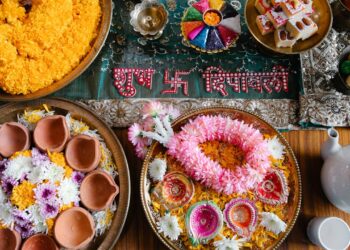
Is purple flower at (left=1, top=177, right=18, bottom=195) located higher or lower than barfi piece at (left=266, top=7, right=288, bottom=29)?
lower

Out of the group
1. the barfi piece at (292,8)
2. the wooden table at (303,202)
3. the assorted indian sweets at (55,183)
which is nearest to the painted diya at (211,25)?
the barfi piece at (292,8)

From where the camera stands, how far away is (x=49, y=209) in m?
1.11

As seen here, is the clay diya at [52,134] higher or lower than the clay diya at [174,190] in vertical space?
higher

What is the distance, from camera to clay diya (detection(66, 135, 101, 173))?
117 centimetres

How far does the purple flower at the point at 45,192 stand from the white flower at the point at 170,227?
12.4 inches

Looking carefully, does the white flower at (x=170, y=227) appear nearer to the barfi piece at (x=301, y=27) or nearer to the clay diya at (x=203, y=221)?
the clay diya at (x=203, y=221)

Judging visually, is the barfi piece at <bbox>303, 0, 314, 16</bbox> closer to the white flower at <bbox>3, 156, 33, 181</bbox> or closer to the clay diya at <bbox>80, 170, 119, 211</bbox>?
the clay diya at <bbox>80, 170, 119, 211</bbox>

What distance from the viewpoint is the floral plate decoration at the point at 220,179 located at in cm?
117

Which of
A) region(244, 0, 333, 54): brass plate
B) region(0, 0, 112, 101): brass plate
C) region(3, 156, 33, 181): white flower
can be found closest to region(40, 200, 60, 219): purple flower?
region(3, 156, 33, 181): white flower

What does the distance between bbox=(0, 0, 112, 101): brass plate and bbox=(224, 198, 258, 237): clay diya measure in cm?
63

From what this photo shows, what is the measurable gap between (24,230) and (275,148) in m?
0.77

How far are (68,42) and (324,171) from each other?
0.89 metres

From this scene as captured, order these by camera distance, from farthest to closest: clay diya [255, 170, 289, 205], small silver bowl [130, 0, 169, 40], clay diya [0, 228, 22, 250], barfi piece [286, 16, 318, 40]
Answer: small silver bowl [130, 0, 169, 40] < barfi piece [286, 16, 318, 40] < clay diya [255, 170, 289, 205] < clay diya [0, 228, 22, 250]

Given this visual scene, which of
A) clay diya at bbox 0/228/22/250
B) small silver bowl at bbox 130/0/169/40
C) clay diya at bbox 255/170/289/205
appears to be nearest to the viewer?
clay diya at bbox 0/228/22/250
